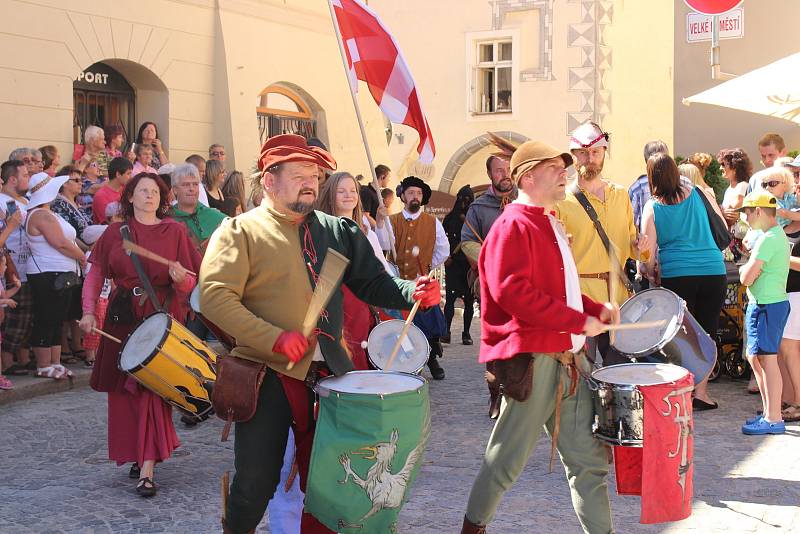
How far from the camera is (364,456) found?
3.73 m

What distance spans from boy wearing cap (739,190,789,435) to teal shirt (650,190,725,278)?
1.35 feet

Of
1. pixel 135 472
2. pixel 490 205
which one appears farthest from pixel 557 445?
pixel 490 205

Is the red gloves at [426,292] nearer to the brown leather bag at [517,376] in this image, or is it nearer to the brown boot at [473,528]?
the brown leather bag at [517,376]

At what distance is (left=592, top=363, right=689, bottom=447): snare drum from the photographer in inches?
165

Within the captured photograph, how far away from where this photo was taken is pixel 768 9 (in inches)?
1045

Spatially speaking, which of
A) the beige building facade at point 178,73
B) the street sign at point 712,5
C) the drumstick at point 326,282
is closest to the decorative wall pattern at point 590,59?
the beige building facade at point 178,73

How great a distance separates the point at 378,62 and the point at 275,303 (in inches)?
159

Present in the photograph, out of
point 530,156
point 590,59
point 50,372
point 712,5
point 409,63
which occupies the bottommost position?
point 50,372

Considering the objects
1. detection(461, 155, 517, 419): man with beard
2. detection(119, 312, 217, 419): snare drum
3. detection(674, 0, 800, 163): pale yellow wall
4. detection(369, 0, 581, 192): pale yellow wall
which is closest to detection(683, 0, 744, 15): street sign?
detection(461, 155, 517, 419): man with beard

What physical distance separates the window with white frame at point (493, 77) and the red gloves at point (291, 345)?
20806 mm

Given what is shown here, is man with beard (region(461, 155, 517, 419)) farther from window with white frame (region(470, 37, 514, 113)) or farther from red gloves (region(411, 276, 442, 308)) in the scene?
window with white frame (region(470, 37, 514, 113))

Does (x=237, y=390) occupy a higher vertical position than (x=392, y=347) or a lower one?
higher

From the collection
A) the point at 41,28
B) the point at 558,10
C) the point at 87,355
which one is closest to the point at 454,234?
the point at 87,355

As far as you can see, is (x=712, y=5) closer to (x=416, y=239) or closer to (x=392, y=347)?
(x=416, y=239)
